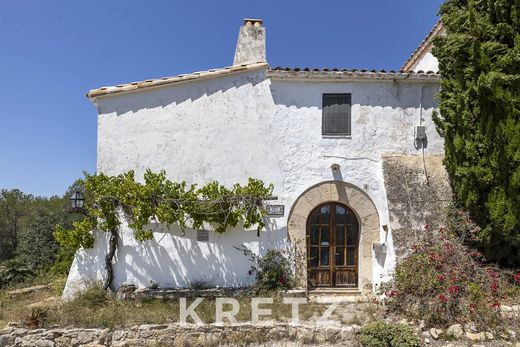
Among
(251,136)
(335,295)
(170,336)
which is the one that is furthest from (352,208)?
(170,336)

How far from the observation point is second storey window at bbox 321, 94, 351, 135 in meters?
9.25

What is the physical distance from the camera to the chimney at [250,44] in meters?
10.5

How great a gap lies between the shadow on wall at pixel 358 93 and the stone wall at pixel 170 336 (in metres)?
5.07

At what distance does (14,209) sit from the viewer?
19.3m

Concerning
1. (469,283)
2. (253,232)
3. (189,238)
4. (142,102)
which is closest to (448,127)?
(469,283)

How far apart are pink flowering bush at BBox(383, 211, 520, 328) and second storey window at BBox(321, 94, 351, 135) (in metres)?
2.97

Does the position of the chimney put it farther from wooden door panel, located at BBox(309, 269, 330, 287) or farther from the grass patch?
the grass patch

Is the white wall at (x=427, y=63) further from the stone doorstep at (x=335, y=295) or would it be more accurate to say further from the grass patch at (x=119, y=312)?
the grass patch at (x=119, y=312)

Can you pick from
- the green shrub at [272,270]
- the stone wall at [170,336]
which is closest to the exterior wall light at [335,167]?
the green shrub at [272,270]

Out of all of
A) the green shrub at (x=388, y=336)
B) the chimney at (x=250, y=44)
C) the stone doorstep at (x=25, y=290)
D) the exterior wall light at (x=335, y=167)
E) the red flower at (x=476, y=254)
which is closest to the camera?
the green shrub at (x=388, y=336)

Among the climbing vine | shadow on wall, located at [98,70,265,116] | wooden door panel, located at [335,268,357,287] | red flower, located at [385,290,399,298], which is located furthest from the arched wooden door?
shadow on wall, located at [98,70,265,116]

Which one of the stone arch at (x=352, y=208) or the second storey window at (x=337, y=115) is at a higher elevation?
the second storey window at (x=337, y=115)

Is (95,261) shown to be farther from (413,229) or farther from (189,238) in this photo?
(413,229)

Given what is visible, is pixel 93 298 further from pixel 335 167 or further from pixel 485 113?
pixel 485 113
